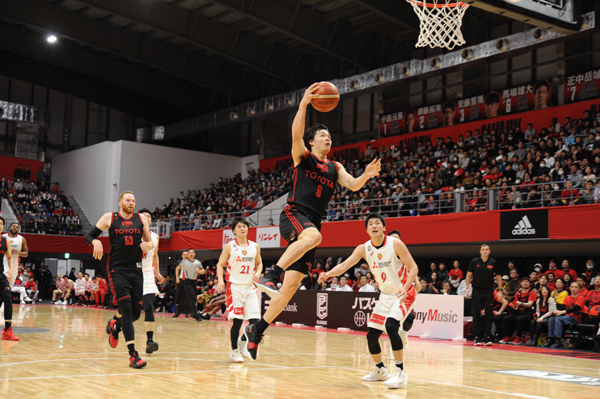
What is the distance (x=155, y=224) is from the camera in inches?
1107

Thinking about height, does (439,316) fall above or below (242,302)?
below

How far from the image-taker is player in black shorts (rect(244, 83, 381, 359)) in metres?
5.82

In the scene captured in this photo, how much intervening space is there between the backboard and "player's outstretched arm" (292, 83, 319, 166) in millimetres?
6336

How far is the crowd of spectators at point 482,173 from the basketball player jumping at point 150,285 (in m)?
9.50

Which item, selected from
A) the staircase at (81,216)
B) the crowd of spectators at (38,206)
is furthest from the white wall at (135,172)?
the crowd of spectators at (38,206)

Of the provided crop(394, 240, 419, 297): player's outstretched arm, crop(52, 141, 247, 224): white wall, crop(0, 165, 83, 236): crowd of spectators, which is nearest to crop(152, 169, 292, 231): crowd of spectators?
crop(52, 141, 247, 224): white wall

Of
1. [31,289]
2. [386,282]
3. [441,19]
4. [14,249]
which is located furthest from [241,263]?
[31,289]

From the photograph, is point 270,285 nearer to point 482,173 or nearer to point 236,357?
point 236,357

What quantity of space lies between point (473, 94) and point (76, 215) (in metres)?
21.0

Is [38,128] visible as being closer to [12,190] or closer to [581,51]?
[12,190]

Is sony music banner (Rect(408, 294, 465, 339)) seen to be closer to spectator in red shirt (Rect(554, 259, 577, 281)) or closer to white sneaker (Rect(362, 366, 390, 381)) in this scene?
spectator in red shirt (Rect(554, 259, 577, 281))

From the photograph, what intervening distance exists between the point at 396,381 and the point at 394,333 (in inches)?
21.0

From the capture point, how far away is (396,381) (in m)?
6.50

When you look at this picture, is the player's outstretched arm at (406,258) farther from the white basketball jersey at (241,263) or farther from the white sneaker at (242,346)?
the white basketball jersey at (241,263)
